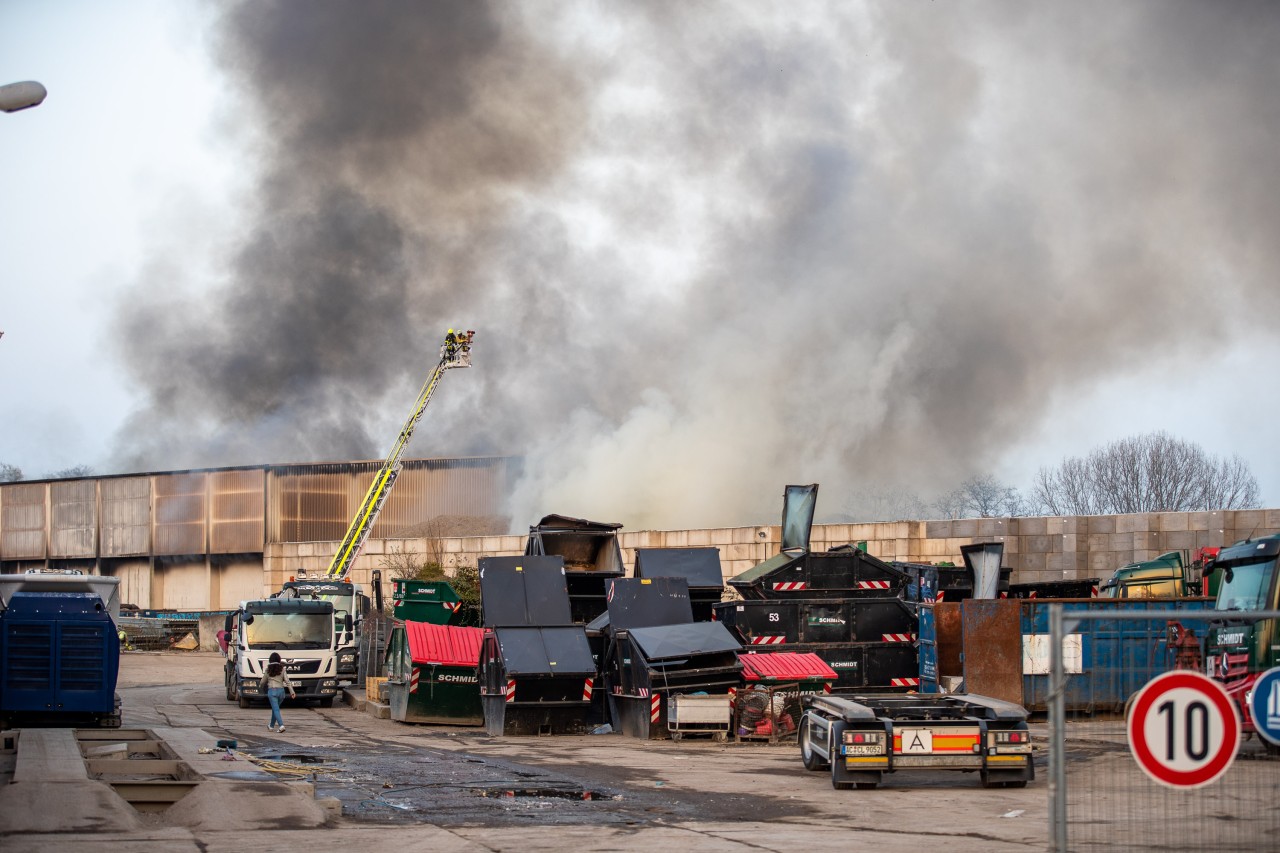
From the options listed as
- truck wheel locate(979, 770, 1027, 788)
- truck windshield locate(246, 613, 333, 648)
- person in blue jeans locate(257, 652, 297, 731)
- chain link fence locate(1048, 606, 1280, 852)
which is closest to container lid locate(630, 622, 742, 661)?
person in blue jeans locate(257, 652, 297, 731)

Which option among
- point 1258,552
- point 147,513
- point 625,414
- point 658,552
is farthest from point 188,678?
point 1258,552

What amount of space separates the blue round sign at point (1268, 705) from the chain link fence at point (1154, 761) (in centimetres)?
17

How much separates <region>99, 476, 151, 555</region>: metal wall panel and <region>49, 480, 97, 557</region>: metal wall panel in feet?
2.06

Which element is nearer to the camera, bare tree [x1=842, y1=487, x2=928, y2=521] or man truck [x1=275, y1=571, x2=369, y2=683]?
man truck [x1=275, y1=571, x2=369, y2=683]

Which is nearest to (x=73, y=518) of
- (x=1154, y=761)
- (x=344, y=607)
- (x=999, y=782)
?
(x=344, y=607)

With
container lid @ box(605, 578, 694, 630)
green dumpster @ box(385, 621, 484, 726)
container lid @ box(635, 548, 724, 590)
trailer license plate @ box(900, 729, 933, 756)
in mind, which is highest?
container lid @ box(635, 548, 724, 590)

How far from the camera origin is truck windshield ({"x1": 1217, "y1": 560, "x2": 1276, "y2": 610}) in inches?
604

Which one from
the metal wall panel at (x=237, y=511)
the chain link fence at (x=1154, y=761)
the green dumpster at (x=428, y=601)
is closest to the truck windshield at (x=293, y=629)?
the green dumpster at (x=428, y=601)

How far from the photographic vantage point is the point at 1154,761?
7012 mm

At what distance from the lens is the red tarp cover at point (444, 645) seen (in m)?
24.3

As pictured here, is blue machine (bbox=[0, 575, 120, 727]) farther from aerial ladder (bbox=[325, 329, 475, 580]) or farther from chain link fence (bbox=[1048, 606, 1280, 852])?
aerial ladder (bbox=[325, 329, 475, 580])

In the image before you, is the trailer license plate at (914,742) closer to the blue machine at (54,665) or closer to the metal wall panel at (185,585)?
the blue machine at (54,665)

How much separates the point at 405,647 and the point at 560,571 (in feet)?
10.2

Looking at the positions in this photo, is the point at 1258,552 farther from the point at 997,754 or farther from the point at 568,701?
the point at 568,701
